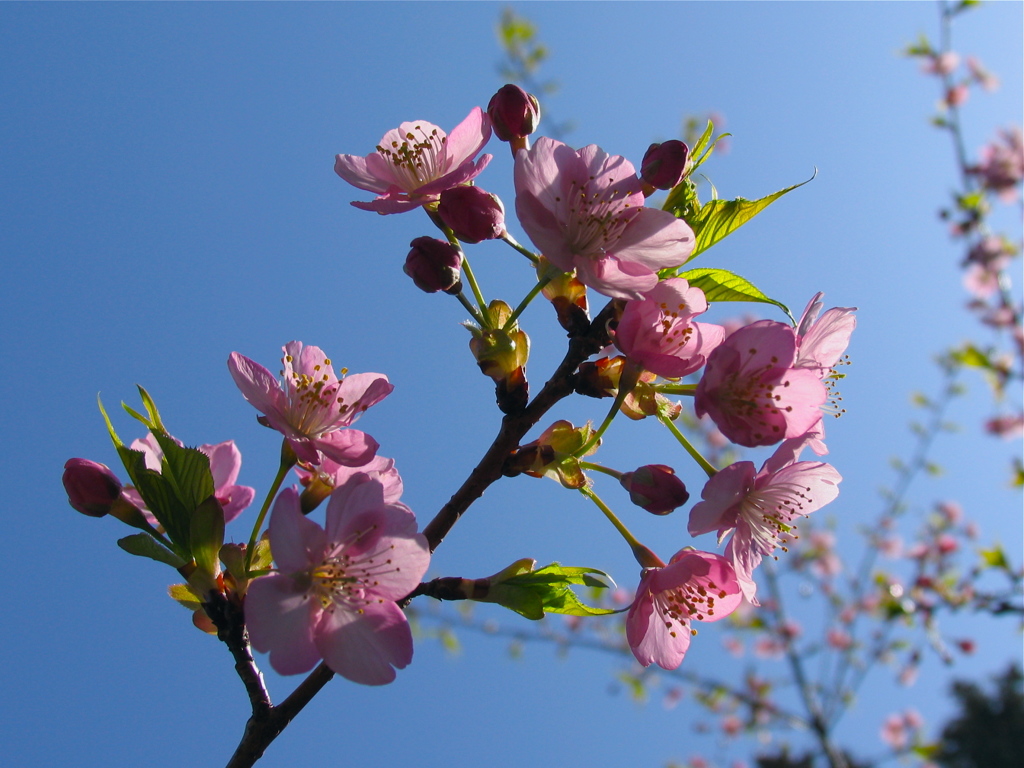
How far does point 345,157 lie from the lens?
1.37 m

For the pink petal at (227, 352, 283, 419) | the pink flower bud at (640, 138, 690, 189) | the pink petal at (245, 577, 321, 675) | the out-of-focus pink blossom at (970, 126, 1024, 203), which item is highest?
the out-of-focus pink blossom at (970, 126, 1024, 203)

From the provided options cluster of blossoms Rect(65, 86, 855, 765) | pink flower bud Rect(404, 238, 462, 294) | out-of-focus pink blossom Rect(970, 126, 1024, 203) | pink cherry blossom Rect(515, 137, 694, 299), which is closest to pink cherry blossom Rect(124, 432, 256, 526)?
cluster of blossoms Rect(65, 86, 855, 765)

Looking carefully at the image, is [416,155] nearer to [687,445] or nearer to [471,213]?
[471,213]

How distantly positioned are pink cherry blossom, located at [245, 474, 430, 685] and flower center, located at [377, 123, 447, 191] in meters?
0.69

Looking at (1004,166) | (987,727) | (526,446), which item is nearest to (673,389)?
(526,446)

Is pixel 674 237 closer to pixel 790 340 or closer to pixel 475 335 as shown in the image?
pixel 790 340

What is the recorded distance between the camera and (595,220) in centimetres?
123

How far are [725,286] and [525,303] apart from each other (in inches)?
15.4

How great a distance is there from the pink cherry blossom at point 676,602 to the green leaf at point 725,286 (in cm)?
47

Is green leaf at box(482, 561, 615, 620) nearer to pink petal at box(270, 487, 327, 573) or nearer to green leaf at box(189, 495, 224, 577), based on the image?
pink petal at box(270, 487, 327, 573)

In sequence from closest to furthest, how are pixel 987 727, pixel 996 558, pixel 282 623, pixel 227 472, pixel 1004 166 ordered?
pixel 282 623, pixel 227 472, pixel 996 558, pixel 1004 166, pixel 987 727

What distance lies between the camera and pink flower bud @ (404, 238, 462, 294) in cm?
121

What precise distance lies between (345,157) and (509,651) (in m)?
5.21

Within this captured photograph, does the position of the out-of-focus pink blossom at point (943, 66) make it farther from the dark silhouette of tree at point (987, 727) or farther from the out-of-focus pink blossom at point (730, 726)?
the dark silhouette of tree at point (987, 727)
